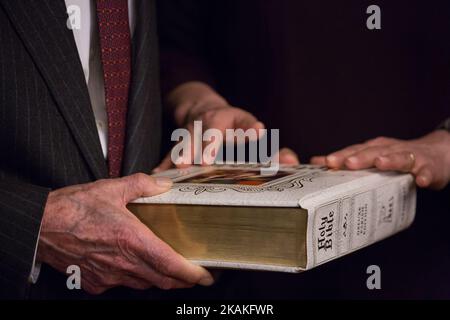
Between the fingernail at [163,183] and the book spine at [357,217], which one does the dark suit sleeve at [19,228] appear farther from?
the book spine at [357,217]

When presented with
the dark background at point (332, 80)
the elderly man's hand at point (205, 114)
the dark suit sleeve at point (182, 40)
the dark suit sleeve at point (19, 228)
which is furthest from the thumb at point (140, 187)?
the dark suit sleeve at point (182, 40)

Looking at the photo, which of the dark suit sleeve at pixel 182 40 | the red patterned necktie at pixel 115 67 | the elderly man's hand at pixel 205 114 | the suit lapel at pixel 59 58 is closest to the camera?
the suit lapel at pixel 59 58

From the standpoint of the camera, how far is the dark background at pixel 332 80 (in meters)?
1.20

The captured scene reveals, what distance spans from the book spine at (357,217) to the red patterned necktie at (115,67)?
1.26 feet

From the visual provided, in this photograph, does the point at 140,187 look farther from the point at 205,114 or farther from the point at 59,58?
the point at 205,114

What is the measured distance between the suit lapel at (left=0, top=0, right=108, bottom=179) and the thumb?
0.13m

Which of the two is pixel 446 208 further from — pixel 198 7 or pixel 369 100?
pixel 198 7

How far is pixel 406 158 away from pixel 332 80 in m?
0.37

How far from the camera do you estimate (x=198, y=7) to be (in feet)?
4.58

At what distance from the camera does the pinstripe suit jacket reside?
841 millimetres

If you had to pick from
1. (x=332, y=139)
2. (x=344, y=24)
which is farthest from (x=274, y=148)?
(x=344, y=24)

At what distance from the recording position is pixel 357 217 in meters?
0.84

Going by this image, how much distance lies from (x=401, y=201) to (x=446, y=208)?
0.29 metres

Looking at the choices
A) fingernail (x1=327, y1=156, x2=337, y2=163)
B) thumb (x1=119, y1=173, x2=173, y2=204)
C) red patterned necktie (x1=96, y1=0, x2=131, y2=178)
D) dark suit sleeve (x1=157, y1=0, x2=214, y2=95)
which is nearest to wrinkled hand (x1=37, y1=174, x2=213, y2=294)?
thumb (x1=119, y1=173, x2=173, y2=204)
